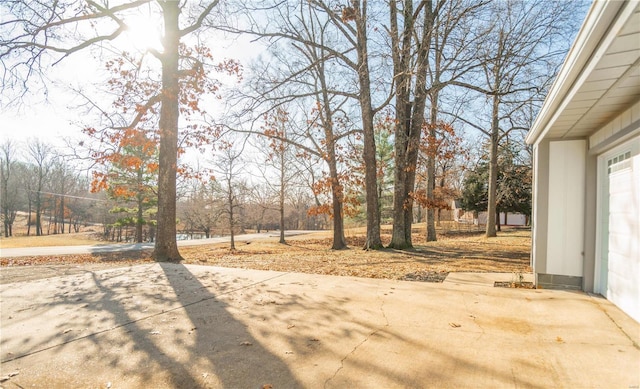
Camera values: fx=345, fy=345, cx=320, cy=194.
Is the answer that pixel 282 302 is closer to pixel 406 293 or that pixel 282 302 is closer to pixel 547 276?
pixel 406 293

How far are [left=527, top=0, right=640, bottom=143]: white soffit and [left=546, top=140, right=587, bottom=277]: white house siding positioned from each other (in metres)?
0.38

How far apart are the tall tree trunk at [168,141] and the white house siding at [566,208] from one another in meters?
A: 8.52

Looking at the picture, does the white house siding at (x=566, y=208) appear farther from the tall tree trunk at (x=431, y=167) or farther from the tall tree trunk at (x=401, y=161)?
the tall tree trunk at (x=431, y=167)

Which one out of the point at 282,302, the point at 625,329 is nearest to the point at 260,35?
the point at 282,302

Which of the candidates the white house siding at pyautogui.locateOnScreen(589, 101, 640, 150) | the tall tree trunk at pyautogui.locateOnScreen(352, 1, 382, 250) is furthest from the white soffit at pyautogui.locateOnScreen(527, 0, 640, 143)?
the tall tree trunk at pyautogui.locateOnScreen(352, 1, 382, 250)

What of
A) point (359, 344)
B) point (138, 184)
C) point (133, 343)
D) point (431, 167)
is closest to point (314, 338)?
point (359, 344)

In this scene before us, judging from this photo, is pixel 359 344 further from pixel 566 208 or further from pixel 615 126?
pixel 566 208

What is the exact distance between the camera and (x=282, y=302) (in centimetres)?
449

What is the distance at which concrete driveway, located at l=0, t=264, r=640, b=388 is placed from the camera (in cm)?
253

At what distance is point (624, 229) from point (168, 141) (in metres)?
9.52

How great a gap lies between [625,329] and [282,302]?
361 cm

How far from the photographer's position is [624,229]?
12.5 feet

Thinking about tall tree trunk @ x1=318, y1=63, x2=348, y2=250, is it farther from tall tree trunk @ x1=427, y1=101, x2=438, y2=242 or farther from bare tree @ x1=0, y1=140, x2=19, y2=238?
bare tree @ x1=0, y1=140, x2=19, y2=238

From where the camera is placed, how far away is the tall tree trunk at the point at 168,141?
9297 millimetres
